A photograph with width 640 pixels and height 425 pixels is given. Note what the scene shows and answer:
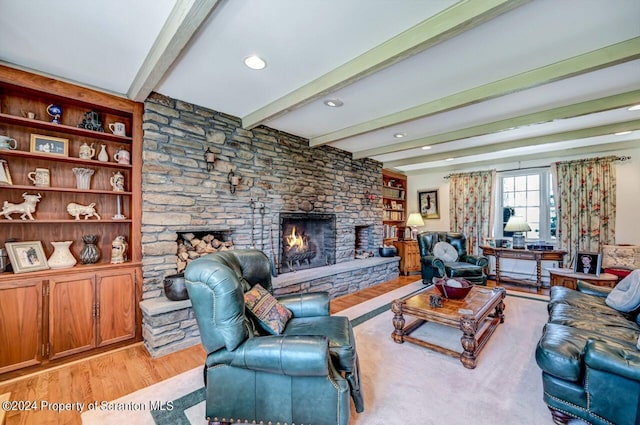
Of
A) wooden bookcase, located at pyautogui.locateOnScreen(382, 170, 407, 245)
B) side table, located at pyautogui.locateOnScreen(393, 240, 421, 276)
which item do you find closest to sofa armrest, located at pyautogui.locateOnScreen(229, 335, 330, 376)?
side table, located at pyautogui.locateOnScreen(393, 240, 421, 276)

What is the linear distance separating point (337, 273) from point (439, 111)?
2.63 m

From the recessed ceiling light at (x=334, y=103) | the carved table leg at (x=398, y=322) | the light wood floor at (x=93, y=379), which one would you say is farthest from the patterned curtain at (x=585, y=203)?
the light wood floor at (x=93, y=379)

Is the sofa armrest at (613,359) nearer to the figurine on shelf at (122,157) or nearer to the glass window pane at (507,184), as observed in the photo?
the figurine on shelf at (122,157)

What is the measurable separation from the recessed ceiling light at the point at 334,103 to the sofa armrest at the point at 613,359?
8.95 feet

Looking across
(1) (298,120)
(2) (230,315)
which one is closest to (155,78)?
(1) (298,120)

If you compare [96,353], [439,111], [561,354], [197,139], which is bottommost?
[96,353]

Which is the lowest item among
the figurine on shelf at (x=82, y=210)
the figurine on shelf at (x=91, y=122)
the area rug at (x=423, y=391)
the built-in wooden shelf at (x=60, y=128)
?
the area rug at (x=423, y=391)

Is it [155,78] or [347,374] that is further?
[155,78]

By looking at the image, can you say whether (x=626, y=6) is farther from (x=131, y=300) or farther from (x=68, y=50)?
(x=131, y=300)

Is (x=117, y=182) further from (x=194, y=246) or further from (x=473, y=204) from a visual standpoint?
(x=473, y=204)

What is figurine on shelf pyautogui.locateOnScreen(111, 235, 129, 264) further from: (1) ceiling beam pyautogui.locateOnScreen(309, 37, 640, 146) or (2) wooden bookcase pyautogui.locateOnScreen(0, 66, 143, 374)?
(1) ceiling beam pyautogui.locateOnScreen(309, 37, 640, 146)

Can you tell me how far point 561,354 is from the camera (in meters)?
1.68

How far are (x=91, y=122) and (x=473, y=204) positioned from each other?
6.42 metres

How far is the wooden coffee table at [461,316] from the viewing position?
2307 millimetres
